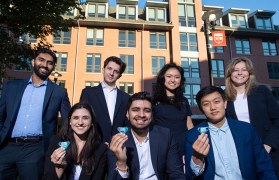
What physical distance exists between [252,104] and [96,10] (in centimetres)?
2768

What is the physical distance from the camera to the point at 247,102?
12.5ft

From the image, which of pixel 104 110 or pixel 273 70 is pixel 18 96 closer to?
pixel 104 110

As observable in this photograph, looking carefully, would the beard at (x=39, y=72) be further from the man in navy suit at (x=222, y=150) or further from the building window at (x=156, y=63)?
the building window at (x=156, y=63)

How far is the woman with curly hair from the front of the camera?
3.55 m

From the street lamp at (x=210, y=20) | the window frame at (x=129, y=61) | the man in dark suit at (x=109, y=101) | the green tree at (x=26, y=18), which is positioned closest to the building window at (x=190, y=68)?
the window frame at (x=129, y=61)

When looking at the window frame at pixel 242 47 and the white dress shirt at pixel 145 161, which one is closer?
the white dress shirt at pixel 145 161

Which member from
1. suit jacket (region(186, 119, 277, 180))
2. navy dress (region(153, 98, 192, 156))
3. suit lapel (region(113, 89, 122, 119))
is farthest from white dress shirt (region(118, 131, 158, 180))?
suit lapel (region(113, 89, 122, 119))

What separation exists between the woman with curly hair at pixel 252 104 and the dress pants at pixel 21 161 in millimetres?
3187

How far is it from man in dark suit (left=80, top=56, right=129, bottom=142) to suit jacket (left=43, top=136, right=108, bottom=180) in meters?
0.56

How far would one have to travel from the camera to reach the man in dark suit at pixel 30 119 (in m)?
3.55

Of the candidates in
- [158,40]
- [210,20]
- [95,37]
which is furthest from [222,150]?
[158,40]

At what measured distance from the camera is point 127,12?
29.2 meters

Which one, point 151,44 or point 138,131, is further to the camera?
point 151,44

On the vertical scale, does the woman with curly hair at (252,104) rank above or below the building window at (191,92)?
below
